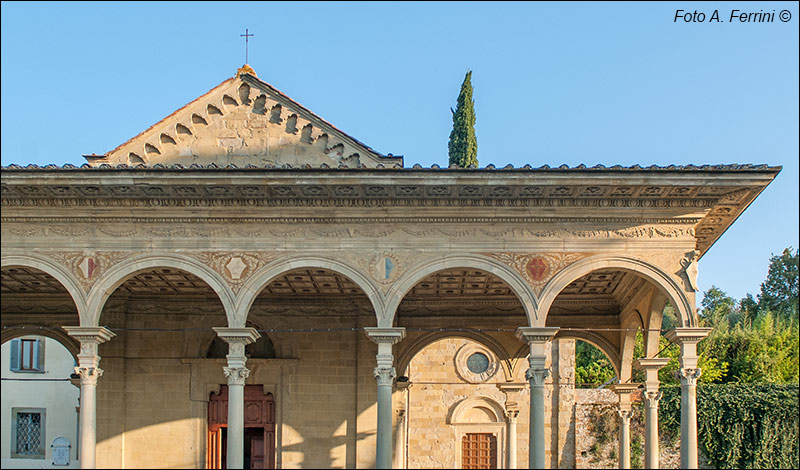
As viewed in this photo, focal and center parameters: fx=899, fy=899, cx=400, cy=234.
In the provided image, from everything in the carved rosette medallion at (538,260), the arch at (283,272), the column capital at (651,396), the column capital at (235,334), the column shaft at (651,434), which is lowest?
the column shaft at (651,434)

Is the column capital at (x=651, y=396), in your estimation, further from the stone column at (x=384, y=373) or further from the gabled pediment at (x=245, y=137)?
the gabled pediment at (x=245, y=137)

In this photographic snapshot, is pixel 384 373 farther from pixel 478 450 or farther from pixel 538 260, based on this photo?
pixel 478 450

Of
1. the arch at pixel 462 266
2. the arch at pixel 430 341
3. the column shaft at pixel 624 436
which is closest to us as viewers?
the arch at pixel 462 266

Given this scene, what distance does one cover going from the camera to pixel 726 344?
31.1m

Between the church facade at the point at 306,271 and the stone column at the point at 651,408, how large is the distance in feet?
0.20

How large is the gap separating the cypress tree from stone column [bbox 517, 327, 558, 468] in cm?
1483

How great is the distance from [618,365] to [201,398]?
899 centimetres

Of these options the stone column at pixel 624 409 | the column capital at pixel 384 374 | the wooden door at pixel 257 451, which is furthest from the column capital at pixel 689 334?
the wooden door at pixel 257 451

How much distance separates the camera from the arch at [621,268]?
1450 centimetres

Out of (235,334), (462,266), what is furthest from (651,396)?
(235,334)

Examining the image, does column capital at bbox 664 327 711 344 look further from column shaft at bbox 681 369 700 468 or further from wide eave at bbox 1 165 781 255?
wide eave at bbox 1 165 781 255

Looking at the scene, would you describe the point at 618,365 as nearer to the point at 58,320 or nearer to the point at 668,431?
the point at 668,431

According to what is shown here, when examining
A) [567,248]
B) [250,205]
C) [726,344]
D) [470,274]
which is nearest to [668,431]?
[726,344]

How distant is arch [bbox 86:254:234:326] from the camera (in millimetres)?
14719
